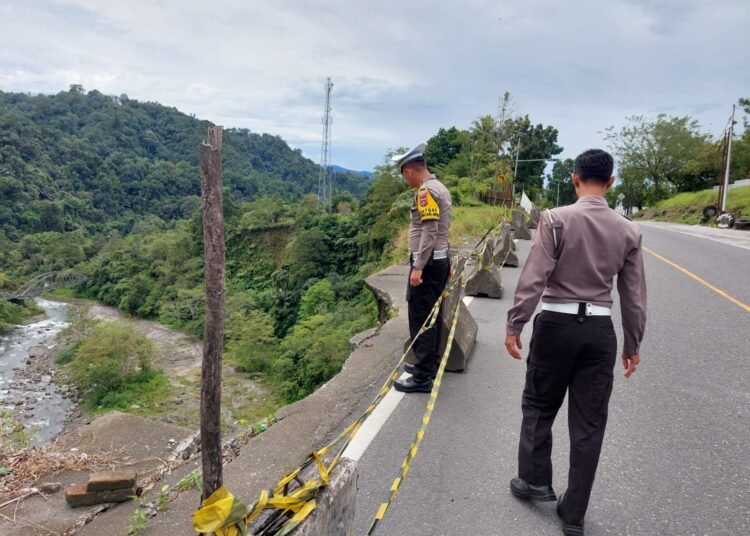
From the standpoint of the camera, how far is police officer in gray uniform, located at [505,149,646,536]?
2.57 m

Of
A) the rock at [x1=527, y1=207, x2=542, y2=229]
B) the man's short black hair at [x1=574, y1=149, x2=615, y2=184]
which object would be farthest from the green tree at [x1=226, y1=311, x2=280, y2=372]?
the man's short black hair at [x1=574, y1=149, x2=615, y2=184]

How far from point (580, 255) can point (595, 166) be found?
475 mm

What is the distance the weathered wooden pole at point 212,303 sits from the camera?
154cm

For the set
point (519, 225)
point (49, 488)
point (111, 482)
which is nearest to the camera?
point (111, 482)

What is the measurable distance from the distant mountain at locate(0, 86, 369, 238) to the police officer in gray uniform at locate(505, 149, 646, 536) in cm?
5679

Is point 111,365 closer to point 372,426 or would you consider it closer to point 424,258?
point 372,426

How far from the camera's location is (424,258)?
4.25 metres

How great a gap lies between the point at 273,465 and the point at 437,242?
7.27 feet

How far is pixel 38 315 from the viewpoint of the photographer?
47188mm

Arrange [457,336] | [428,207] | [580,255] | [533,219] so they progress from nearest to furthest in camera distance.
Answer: [580,255] < [428,207] < [457,336] < [533,219]

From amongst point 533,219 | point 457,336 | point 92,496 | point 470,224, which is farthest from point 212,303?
point 533,219

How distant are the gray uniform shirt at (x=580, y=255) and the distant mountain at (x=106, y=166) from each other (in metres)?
56.8

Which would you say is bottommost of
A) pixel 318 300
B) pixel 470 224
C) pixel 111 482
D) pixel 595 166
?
pixel 318 300

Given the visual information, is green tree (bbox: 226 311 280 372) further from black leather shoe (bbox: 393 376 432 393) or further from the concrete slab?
black leather shoe (bbox: 393 376 432 393)
